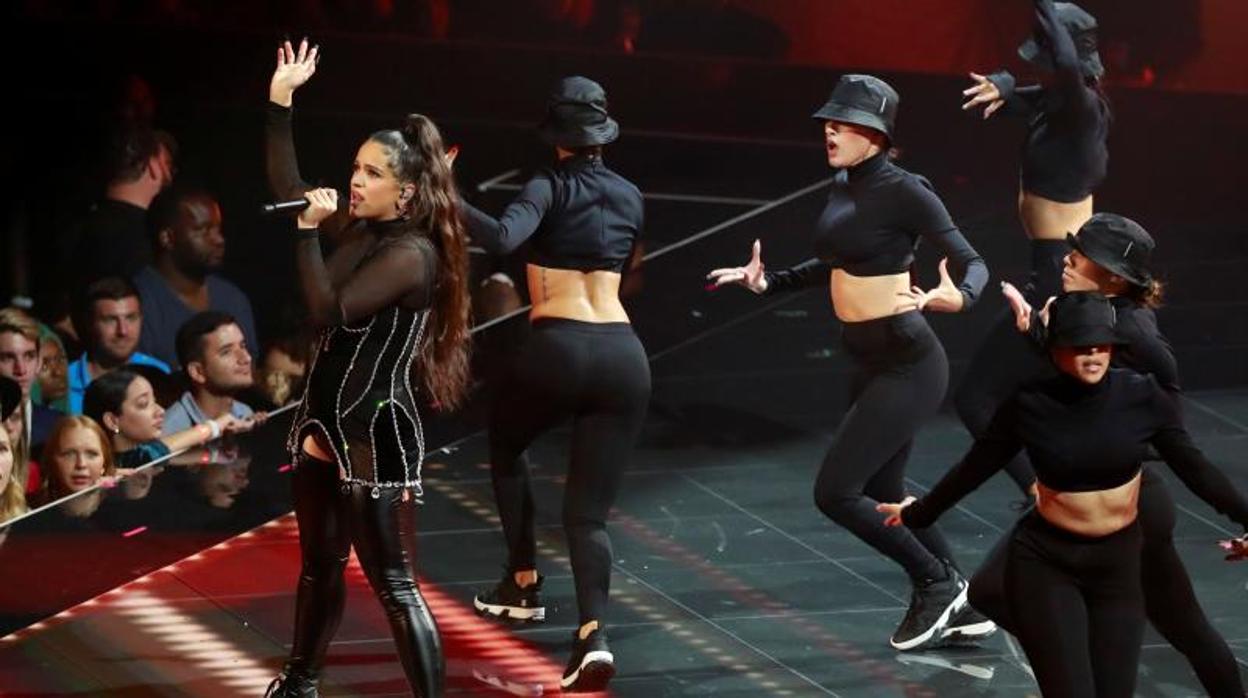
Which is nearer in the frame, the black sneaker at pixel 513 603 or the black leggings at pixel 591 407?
the black leggings at pixel 591 407

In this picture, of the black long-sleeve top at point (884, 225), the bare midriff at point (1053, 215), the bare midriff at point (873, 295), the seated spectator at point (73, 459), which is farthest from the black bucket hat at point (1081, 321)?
the seated spectator at point (73, 459)

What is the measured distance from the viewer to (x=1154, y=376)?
17.7ft

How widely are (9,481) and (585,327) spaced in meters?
2.19

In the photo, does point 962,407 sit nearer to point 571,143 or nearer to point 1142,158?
point 571,143

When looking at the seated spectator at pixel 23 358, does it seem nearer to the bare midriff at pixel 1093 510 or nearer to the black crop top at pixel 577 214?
the black crop top at pixel 577 214

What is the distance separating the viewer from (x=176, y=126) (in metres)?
9.34

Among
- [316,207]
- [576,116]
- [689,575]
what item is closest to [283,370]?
[689,575]

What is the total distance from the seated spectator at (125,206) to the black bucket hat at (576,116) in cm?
277

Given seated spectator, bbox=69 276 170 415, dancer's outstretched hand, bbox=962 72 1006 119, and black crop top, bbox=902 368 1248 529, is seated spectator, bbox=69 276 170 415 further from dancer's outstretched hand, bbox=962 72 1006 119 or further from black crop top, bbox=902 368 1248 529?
black crop top, bbox=902 368 1248 529

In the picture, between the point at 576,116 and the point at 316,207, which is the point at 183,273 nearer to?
the point at 576,116

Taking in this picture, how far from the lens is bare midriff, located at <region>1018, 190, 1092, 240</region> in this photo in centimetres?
772

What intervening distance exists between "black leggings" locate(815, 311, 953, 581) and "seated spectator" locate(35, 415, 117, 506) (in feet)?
8.30

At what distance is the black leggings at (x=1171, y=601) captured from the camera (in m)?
5.42

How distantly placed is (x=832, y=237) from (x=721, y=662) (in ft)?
3.98
